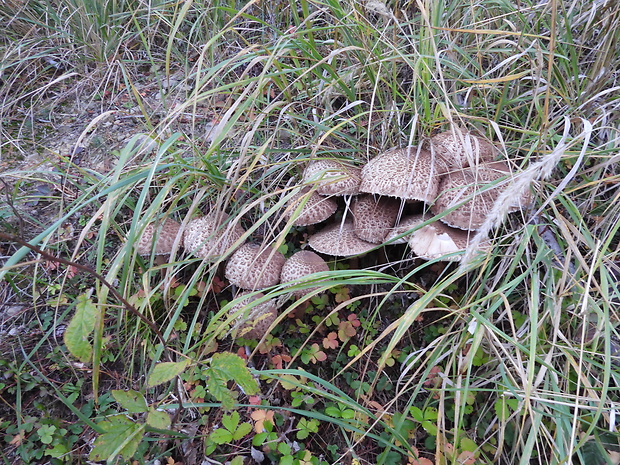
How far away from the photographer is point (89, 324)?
4.57 ft

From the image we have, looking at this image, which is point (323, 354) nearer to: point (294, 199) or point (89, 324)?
point (294, 199)

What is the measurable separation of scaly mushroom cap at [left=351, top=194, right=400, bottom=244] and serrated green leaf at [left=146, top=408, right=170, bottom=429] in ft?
4.14

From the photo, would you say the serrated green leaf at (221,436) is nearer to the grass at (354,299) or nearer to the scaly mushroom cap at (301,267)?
the grass at (354,299)

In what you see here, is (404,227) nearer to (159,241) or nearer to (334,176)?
(334,176)

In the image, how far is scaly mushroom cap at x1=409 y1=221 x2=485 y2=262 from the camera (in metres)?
2.07

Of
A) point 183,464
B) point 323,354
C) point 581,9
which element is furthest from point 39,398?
point 581,9

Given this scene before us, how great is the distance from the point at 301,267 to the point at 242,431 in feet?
2.68

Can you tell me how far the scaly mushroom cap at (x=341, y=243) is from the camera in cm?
226

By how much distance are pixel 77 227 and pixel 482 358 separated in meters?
2.66

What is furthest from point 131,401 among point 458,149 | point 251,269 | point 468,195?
point 458,149

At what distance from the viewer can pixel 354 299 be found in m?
1.90

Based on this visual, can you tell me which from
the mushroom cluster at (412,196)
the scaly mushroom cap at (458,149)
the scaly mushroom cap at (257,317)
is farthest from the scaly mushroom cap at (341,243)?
the scaly mushroom cap at (458,149)

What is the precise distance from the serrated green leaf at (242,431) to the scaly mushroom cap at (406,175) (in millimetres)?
1263

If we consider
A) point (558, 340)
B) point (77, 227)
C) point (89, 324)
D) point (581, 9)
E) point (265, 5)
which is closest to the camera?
point (89, 324)
